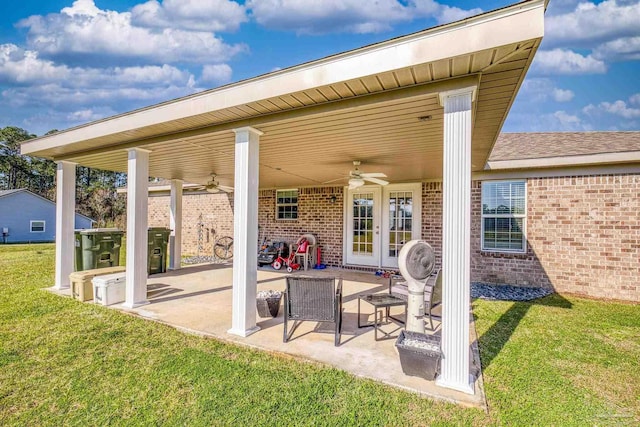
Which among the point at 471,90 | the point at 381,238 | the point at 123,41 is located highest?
the point at 123,41

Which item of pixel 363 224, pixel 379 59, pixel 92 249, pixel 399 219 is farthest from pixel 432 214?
pixel 92 249

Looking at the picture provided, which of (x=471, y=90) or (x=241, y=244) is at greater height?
(x=471, y=90)

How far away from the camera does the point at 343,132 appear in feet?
13.2

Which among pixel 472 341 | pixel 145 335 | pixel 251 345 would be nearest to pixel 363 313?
pixel 472 341

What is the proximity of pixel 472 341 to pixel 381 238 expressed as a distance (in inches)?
195

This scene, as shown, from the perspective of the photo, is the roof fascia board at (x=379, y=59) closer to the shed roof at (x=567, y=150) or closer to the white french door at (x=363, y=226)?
the shed roof at (x=567, y=150)

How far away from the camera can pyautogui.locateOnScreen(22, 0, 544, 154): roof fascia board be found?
203 centimetres

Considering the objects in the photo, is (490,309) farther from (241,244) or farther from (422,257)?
(241,244)

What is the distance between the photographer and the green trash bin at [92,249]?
640 centimetres

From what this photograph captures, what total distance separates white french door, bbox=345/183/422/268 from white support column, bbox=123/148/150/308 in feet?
18.1

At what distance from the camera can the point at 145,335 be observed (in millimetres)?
3766

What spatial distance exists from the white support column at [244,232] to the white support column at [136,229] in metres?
1.99

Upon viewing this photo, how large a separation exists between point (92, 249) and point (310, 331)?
5.30 meters

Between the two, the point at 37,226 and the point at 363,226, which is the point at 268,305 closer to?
the point at 363,226
